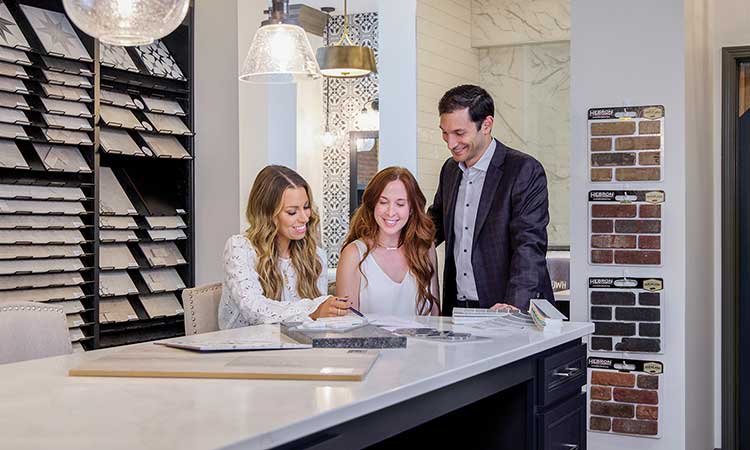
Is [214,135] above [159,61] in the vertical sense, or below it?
below

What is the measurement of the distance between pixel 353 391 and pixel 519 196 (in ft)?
6.46

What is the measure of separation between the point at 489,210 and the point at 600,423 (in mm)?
1198

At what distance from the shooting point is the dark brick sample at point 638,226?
405cm

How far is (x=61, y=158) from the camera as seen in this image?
4.02 metres

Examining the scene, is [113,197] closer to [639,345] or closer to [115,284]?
[115,284]

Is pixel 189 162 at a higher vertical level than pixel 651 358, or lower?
higher

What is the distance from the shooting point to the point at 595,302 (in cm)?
416

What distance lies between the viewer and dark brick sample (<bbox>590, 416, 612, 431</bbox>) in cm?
414

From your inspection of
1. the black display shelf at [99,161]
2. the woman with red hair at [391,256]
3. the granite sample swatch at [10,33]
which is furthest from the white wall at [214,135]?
the woman with red hair at [391,256]

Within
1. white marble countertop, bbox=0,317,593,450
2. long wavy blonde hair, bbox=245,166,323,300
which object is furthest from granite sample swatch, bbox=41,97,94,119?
white marble countertop, bbox=0,317,593,450

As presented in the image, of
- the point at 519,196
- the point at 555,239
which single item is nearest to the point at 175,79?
the point at 519,196

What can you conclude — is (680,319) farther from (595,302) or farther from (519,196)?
(519,196)

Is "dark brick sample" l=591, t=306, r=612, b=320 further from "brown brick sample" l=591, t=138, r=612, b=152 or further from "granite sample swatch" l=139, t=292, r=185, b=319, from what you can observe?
"granite sample swatch" l=139, t=292, r=185, b=319

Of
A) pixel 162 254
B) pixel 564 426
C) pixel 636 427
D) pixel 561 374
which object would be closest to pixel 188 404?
pixel 561 374
